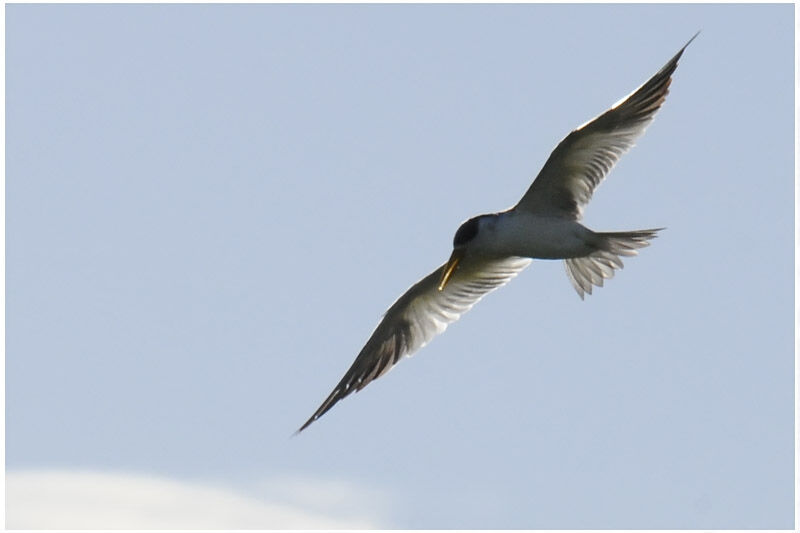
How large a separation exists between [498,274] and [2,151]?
4653mm

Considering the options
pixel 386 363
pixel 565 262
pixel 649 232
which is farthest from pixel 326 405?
pixel 649 232

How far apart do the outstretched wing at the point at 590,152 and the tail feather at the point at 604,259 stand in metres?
0.37

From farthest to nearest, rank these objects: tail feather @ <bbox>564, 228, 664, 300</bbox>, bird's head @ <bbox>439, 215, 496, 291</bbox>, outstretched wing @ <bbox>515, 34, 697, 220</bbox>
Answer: bird's head @ <bbox>439, 215, 496, 291</bbox> < outstretched wing @ <bbox>515, 34, 697, 220</bbox> < tail feather @ <bbox>564, 228, 664, 300</bbox>

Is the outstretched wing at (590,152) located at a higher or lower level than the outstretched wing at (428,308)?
higher

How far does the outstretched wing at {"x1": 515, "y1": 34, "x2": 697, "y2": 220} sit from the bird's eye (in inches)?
14.2

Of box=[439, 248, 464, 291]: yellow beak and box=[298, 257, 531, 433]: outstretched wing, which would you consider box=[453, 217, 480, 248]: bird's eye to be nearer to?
box=[439, 248, 464, 291]: yellow beak

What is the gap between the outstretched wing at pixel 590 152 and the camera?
11039 millimetres

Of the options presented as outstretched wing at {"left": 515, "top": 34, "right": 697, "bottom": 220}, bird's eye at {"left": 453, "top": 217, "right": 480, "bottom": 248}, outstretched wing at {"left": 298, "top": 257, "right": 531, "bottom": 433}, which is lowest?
outstretched wing at {"left": 298, "top": 257, "right": 531, "bottom": 433}

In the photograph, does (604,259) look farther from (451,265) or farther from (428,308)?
(428,308)

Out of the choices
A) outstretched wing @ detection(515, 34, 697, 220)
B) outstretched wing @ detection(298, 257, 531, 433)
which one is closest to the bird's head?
outstretched wing @ detection(515, 34, 697, 220)

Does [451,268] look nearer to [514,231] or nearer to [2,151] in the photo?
[514,231]

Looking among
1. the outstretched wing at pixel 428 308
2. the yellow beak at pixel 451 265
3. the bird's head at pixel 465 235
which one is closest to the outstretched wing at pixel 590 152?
the bird's head at pixel 465 235

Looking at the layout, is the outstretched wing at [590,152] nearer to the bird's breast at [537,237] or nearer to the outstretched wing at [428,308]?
the bird's breast at [537,237]

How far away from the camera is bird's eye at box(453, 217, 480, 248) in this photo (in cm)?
1117
